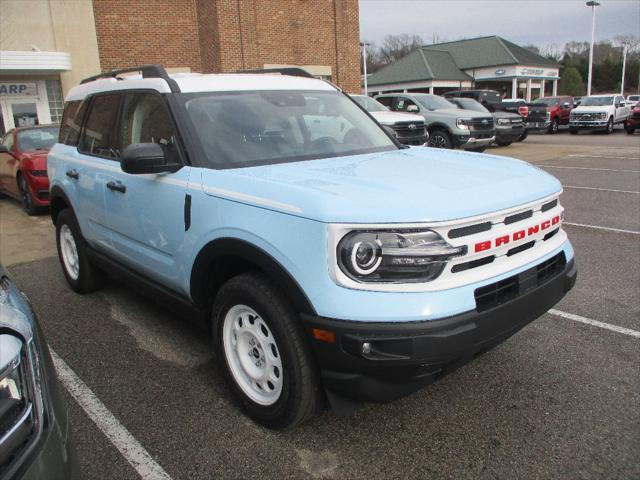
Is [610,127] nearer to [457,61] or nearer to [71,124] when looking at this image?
[457,61]

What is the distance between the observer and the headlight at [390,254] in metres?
2.34

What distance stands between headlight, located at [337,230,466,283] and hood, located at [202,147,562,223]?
0.08 m

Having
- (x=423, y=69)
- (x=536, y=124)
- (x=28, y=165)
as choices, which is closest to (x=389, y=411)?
(x=28, y=165)

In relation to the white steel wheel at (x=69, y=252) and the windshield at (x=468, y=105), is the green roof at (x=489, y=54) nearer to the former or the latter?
the windshield at (x=468, y=105)

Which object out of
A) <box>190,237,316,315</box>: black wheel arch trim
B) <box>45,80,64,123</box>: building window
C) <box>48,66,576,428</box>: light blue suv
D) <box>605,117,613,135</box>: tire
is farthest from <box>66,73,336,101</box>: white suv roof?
<box>605,117,613,135</box>: tire

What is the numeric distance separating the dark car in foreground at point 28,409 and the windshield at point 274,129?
1662 mm

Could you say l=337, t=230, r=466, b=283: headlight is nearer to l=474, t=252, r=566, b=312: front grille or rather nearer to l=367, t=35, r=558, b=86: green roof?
l=474, t=252, r=566, b=312: front grille

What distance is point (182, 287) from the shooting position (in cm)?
336

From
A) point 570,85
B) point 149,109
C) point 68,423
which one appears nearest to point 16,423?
point 68,423

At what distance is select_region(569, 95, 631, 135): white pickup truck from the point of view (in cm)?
2458

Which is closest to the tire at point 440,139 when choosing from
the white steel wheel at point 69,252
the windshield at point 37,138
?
the windshield at point 37,138

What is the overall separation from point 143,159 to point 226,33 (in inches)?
747

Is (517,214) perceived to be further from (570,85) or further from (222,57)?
(570,85)

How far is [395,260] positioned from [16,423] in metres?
1.52
